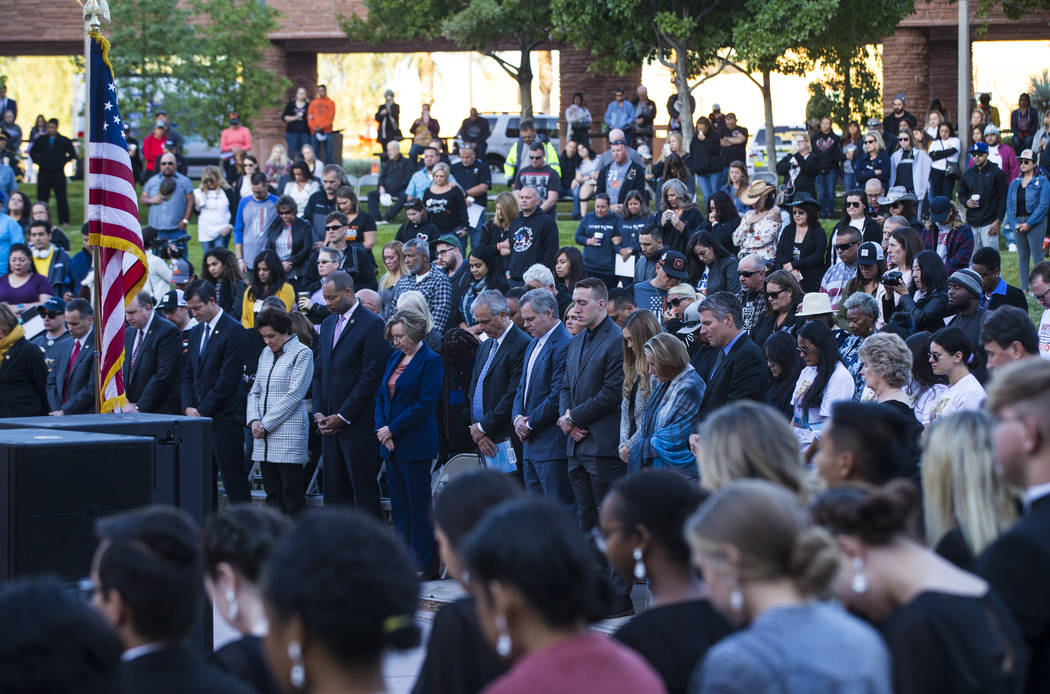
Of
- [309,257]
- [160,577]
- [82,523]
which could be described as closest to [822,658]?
[160,577]

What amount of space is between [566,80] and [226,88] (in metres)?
9.77

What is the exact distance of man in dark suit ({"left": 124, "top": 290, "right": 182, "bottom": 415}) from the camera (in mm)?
11516

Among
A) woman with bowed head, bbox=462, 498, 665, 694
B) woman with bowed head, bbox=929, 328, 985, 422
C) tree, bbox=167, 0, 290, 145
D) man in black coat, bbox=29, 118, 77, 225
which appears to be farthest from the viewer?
tree, bbox=167, 0, 290, 145

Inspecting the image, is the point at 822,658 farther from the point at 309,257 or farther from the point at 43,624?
the point at 309,257

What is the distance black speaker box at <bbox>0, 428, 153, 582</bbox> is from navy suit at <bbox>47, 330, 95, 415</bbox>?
207 inches

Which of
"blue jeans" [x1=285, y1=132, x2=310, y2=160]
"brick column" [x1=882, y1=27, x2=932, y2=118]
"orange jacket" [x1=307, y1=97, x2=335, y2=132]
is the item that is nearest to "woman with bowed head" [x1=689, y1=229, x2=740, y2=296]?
"orange jacket" [x1=307, y1=97, x2=335, y2=132]

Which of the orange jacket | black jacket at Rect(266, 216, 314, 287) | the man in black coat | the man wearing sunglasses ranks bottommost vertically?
the man wearing sunglasses

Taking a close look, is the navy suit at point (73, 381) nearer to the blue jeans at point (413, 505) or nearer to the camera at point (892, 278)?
the blue jeans at point (413, 505)

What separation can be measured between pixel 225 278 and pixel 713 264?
463 cm

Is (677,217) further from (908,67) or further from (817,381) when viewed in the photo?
(908,67)

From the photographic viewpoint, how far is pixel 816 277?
491 inches

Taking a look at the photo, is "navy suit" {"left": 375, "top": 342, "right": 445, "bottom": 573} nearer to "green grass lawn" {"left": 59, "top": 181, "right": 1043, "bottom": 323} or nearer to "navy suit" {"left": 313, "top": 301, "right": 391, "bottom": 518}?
Answer: "navy suit" {"left": 313, "top": 301, "right": 391, "bottom": 518}

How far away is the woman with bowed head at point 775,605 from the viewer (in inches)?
118

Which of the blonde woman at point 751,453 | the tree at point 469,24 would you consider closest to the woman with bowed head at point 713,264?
the blonde woman at point 751,453
